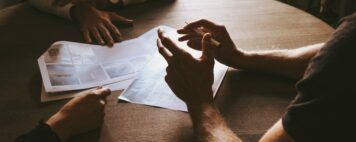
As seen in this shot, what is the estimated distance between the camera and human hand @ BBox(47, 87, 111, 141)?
34.5 inches

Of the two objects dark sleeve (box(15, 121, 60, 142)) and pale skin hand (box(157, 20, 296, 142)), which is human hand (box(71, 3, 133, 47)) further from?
dark sleeve (box(15, 121, 60, 142))

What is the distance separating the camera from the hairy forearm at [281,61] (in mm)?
1049

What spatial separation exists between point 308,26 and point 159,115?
658 mm

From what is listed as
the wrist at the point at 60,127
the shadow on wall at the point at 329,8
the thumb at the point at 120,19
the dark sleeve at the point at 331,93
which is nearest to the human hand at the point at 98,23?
the thumb at the point at 120,19

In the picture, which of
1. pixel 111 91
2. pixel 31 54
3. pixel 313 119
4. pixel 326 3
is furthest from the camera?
pixel 326 3

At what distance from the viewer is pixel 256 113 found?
0.93 m

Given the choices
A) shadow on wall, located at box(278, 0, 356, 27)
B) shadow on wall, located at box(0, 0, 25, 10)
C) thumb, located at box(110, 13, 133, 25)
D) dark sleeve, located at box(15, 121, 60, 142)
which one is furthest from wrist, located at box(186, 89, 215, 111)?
shadow on wall, located at box(278, 0, 356, 27)

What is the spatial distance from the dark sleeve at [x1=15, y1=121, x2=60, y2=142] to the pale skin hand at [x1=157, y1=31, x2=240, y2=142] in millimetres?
293

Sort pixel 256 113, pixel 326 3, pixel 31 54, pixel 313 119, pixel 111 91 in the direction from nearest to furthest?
pixel 313 119, pixel 256 113, pixel 111 91, pixel 31 54, pixel 326 3

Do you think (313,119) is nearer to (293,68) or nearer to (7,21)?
(293,68)

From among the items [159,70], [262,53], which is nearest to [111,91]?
[159,70]

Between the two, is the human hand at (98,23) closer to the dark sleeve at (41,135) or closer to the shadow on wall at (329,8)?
the dark sleeve at (41,135)

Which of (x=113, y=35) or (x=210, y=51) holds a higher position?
(x=210, y=51)

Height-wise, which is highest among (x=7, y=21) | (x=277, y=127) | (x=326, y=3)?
(x=277, y=127)
